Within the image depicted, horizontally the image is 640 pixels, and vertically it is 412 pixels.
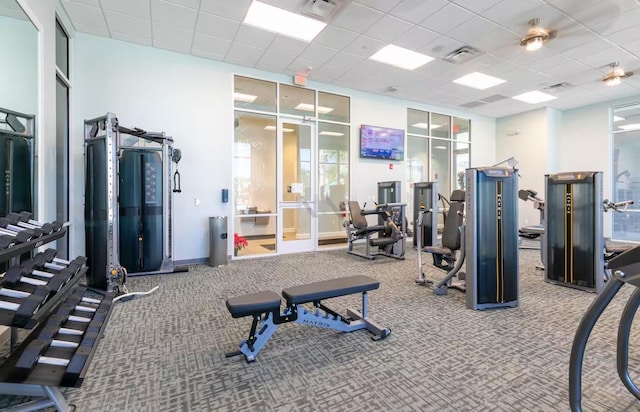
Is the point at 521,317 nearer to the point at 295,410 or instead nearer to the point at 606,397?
the point at 606,397

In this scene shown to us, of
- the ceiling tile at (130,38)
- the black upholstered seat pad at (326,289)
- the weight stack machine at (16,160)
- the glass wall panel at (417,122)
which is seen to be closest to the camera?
the black upholstered seat pad at (326,289)

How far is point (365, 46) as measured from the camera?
5.14 metres

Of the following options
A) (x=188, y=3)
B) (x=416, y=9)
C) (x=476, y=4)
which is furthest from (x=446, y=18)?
(x=188, y=3)

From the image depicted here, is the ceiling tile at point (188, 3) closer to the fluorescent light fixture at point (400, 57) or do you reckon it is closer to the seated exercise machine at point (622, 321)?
the fluorescent light fixture at point (400, 57)

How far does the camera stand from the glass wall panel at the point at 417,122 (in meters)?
8.19

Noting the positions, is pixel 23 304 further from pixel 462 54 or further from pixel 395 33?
pixel 462 54

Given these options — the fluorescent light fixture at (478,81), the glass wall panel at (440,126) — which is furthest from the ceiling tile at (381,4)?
the glass wall panel at (440,126)

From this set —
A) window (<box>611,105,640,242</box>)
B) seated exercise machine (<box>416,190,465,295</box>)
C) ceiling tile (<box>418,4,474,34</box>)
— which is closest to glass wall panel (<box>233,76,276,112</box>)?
ceiling tile (<box>418,4,474,34</box>)

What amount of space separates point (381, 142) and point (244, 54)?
143 inches

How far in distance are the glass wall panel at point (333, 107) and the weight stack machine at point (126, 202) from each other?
3.28m

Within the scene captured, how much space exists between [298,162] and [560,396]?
18.4ft

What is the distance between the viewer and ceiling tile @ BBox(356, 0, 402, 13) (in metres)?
3.90

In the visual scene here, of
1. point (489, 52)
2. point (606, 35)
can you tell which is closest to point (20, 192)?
point (489, 52)

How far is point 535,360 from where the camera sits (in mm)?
2318
